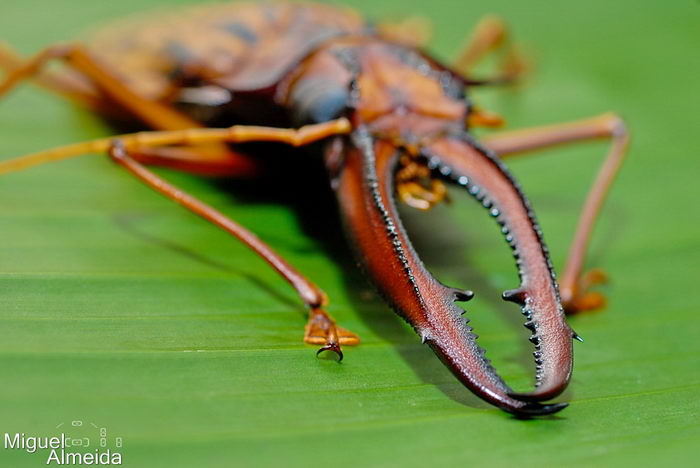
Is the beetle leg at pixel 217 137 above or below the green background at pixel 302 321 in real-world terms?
above

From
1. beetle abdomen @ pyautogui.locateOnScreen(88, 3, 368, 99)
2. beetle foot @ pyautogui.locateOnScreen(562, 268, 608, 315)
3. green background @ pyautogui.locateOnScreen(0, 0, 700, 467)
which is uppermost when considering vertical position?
beetle abdomen @ pyautogui.locateOnScreen(88, 3, 368, 99)

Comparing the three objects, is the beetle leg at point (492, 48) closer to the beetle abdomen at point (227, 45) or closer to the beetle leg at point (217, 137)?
the beetle abdomen at point (227, 45)

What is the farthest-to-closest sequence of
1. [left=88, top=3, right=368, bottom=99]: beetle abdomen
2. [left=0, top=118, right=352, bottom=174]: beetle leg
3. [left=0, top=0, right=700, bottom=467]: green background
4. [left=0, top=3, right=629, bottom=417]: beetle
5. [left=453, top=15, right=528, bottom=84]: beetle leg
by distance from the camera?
[left=453, top=15, right=528, bottom=84]: beetle leg < [left=88, top=3, right=368, bottom=99]: beetle abdomen < [left=0, top=118, right=352, bottom=174]: beetle leg < [left=0, top=3, right=629, bottom=417]: beetle < [left=0, top=0, right=700, bottom=467]: green background

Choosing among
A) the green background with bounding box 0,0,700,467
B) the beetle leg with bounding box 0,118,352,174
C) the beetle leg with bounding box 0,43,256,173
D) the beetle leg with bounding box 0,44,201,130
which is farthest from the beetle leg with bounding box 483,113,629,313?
the beetle leg with bounding box 0,44,201,130

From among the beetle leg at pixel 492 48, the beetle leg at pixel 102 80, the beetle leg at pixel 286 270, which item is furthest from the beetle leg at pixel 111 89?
the beetle leg at pixel 492 48

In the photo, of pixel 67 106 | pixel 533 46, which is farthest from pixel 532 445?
pixel 533 46

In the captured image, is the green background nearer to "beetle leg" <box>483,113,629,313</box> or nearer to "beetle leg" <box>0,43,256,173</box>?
A: "beetle leg" <box>483,113,629,313</box>

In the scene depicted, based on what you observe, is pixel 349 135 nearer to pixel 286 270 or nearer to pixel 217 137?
pixel 217 137
